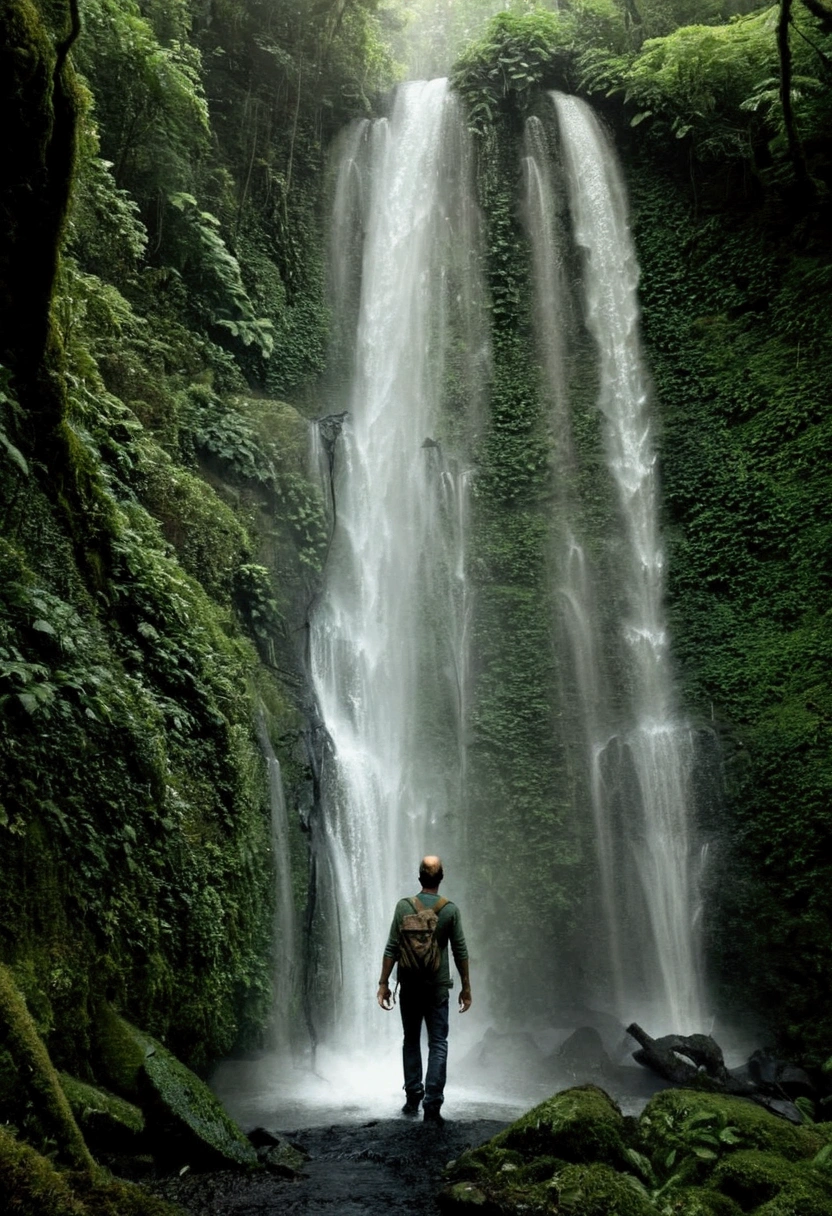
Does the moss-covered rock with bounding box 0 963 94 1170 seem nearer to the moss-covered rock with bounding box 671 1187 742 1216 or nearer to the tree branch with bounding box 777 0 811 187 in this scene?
the moss-covered rock with bounding box 671 1187 742 1216

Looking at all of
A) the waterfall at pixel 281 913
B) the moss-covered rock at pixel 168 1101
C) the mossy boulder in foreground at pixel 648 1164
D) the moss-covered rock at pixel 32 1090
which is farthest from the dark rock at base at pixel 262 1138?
the waterfall at pixel 281 913

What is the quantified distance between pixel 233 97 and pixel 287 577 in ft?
36.2

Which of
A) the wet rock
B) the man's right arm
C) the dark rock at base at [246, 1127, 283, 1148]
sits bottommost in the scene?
the dark rock at base at [246, 1127, 283, 1148]

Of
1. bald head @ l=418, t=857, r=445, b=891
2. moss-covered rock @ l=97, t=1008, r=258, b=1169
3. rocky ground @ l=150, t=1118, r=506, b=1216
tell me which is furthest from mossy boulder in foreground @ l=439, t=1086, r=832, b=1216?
bald head @ l=418, t=857, r=445, b=891

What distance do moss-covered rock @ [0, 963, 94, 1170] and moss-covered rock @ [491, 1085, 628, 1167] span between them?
2.15 m

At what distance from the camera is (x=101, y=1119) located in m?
4.41

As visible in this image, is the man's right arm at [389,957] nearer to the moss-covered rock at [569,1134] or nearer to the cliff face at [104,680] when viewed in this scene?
the moss-covered rock at [569,1134]

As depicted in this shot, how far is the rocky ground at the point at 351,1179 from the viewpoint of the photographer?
13.9ft

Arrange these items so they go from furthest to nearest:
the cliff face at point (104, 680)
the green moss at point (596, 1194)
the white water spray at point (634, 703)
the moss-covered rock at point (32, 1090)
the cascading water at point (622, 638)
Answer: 1. the cascading water at point (622, 638)
2. the white water spray at point (634, 703)
3. the cliff face at point (104, 680)
4. the green moss at point (596, 1194)
5. the moss-covered rock at point (32, 1090)

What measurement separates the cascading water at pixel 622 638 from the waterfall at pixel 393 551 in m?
1.71

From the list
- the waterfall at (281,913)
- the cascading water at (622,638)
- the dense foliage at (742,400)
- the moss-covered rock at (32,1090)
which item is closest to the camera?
the moss-covered rock at (32,1090)

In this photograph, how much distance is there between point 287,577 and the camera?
504 inches

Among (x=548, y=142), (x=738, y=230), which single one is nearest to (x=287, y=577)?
(x=738, y=230)

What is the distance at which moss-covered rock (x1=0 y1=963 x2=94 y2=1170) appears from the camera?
3508 millimetres
